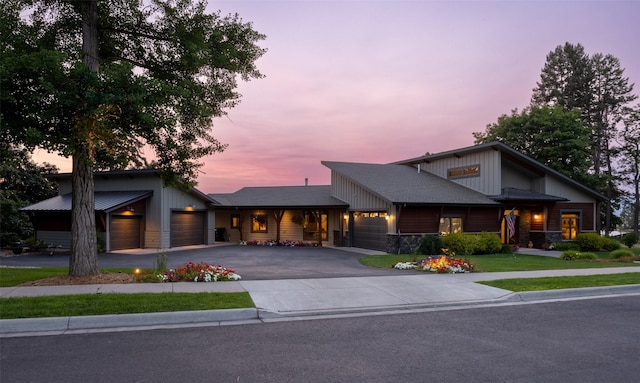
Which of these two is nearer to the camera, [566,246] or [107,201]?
[566,246]

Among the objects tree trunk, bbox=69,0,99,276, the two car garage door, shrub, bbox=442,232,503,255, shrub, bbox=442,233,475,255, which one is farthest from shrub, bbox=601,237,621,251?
tree trunk, bbox=69,0,99,276

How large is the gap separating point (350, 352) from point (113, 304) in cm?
495

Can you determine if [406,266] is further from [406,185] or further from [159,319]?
[406,185]

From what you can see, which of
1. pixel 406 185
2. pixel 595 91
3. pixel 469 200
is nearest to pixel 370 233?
pixel 406 185

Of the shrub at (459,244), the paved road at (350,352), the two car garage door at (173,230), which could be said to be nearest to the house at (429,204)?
the shrub at (459,244)

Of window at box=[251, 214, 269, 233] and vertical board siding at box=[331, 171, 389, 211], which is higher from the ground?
vertical board siding at box=[331, 171, 389, 211]

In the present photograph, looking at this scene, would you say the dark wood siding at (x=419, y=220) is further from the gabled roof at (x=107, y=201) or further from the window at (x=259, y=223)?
the gabled roof at (x=107, y=201)

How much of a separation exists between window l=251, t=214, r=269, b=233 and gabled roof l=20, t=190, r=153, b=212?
26.9 feet

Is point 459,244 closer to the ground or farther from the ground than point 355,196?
closer to the ground

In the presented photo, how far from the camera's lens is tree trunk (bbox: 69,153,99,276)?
11398 millimetres

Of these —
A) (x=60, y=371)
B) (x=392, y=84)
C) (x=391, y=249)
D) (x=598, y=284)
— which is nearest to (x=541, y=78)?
(x=392, y=84)

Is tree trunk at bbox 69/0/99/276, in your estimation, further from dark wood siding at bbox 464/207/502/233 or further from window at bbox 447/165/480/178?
window at bbox 447/165/480/178

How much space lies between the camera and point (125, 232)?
25078mm

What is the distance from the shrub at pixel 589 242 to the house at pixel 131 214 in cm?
2367
